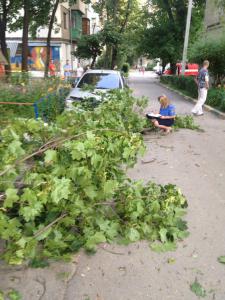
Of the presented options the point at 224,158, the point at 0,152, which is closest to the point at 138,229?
the point at 0,152

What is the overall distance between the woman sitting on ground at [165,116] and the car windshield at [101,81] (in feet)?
7.57

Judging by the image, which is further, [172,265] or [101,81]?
[101,81]

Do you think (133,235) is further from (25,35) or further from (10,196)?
(25,35)

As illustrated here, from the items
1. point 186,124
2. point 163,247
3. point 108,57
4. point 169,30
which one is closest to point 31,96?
point 186,124

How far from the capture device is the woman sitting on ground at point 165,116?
8242 mm

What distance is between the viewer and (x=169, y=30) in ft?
110

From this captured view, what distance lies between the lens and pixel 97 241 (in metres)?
3.45

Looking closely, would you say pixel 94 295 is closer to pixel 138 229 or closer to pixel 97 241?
pixel 97 241

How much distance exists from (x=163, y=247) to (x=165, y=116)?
5025 millimetres

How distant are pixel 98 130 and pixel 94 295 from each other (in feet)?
5.59

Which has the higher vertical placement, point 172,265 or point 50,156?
point 50,156

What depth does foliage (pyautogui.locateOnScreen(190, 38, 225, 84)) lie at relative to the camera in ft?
46.4

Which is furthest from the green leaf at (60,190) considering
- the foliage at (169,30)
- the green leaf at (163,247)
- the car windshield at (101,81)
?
the foliage at (169,30)

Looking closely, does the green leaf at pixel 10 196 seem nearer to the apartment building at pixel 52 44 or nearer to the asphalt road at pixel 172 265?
the asphalt road at pixel 172 265
